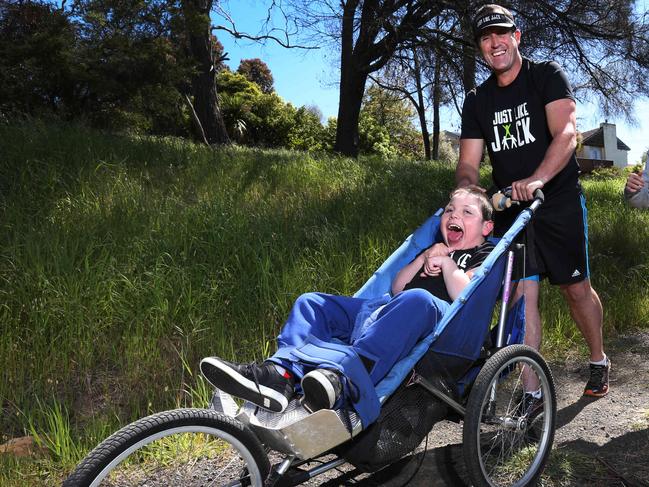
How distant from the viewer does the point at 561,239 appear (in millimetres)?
3062

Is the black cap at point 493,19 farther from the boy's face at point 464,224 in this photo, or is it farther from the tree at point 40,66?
the tree at point 40,66

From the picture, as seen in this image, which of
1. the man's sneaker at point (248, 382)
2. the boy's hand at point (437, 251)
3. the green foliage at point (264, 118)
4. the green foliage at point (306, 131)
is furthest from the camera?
the green foliage at point (306, 131)

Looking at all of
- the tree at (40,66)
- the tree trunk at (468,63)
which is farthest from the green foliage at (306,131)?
the tree at (40,66)

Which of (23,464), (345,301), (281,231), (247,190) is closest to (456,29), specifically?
(247,190)

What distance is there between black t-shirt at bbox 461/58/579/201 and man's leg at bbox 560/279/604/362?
57 cm

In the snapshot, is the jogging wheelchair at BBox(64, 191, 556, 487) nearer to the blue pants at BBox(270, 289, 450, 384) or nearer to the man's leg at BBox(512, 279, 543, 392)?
the blue pants at BBox(270, 289, 450, 384)

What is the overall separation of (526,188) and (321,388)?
1415 millimetres

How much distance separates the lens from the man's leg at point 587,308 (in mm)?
3275

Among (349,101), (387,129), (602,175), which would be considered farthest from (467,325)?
(387,129)

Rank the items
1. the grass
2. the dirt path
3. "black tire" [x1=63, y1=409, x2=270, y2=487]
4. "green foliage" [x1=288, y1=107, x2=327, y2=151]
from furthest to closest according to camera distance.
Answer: "green foliage" [x1=288, y1=107, x2=327, y2=151], the grass, the dirt path, "black tire" [x1=63, y1=409, x2=270, y2=487]

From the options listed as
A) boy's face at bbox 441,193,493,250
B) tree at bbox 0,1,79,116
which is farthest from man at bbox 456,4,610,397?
tree at bbox 0,1,79,116

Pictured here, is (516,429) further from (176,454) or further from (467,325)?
(176,454)

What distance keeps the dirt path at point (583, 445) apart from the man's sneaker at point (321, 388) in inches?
24.5

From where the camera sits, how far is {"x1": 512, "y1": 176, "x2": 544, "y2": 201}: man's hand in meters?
2.67
